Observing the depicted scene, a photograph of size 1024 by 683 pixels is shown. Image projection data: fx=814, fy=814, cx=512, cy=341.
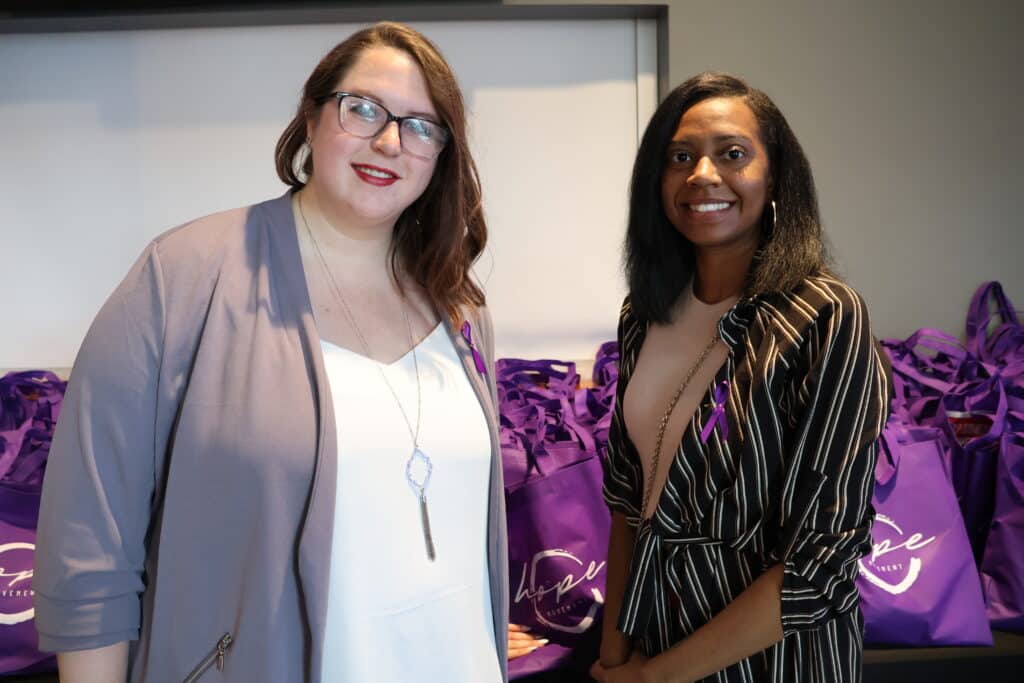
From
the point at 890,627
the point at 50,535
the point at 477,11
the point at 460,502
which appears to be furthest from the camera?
the point at 477,11

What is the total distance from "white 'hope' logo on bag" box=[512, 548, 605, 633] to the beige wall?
5.83 ft

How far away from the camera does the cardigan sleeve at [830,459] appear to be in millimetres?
1280

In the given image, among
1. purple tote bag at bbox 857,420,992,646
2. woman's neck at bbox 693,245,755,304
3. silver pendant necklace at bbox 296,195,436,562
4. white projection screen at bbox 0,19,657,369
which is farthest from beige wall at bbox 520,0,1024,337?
silver pendant necklace at bbox 296,195,436,562

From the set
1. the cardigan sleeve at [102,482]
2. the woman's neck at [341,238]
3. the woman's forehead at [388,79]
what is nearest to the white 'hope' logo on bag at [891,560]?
the woman's neck at [341,238]

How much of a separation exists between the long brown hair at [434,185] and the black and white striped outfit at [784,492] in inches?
19.3

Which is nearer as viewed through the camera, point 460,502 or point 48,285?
point 460,502

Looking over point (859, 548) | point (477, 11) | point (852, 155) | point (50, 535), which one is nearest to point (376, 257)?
point (50, 535)

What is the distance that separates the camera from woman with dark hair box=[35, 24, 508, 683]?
1.13 metres

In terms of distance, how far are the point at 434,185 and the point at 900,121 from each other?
86.6 inches

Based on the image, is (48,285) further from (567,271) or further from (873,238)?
(873,238)

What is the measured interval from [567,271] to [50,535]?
227 centimetres

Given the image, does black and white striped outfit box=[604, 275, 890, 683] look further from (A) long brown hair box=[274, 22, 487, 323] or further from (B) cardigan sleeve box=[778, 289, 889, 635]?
(A) long brown hair box=[274, 22, 487, 323]

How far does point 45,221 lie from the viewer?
9.93ft

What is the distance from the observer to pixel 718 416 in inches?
55.1
